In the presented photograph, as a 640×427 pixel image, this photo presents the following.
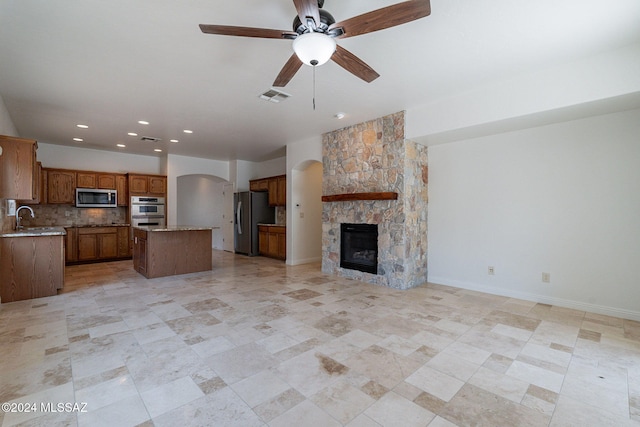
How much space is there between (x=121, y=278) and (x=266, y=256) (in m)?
3.41

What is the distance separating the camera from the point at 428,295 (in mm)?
4160

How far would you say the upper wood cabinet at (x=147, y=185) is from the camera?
7188 millimetres

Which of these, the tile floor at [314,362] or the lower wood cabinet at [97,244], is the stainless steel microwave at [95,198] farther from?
the tile floor at [314,362]

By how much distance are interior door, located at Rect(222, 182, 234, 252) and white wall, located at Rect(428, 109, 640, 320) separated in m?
5.99

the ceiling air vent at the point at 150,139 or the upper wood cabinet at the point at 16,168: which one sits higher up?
the ceiling air vent at the point at 150,139

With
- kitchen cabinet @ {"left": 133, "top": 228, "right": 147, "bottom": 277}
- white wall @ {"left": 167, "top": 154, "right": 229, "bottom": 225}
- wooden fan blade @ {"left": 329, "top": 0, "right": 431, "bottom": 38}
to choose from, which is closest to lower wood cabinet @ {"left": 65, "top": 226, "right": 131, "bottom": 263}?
white wall @ {"left": 167, "top": 154, "right": 229, "bottom": 225}

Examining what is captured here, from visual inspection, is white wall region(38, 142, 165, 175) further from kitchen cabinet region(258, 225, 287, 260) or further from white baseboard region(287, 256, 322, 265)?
white baseboard region(287, 256, 322, 265)

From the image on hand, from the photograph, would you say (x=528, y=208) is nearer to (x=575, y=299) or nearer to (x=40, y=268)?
(x=575, y=299)

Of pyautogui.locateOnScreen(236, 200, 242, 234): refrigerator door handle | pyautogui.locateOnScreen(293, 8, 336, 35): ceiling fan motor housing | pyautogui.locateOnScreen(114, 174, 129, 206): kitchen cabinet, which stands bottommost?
pyautogui.locateOnScreen(236, 200, 242, 234): refrigerator door handle

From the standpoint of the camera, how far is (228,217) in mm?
→ 8891

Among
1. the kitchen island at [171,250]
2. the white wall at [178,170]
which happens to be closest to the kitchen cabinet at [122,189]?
the white wall at [178,170]

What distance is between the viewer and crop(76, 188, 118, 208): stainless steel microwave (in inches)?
263

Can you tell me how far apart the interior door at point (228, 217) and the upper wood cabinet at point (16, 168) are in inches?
190

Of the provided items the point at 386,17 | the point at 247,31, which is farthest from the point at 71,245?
the point at 386,17
